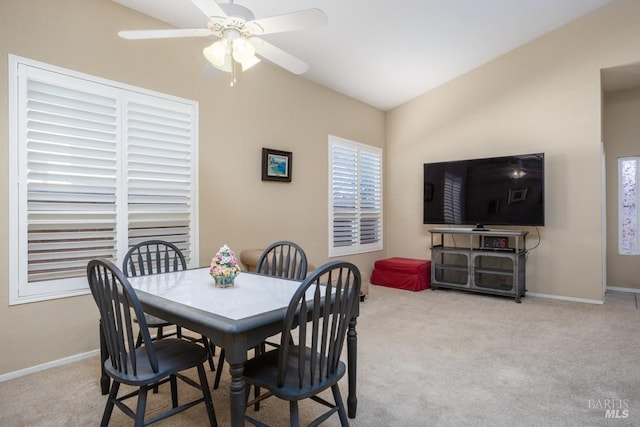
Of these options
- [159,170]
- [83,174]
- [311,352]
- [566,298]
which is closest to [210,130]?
[159,170]

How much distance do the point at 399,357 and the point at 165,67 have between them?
10.8 feet

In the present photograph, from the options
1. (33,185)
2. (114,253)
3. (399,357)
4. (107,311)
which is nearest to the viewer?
(107,311)

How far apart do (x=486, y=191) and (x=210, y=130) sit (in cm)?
357

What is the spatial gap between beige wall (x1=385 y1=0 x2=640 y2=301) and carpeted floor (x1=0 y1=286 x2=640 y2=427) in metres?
0.92

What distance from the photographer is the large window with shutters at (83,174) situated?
2615 millimetres

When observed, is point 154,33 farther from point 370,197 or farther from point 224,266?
point 370,197

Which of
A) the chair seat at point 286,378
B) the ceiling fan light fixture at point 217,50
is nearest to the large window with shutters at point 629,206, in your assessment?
the chair seat at point 286,378

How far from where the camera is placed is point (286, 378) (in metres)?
1.61

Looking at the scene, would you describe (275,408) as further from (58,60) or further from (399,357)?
(58,60)

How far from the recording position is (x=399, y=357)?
2.86 meters

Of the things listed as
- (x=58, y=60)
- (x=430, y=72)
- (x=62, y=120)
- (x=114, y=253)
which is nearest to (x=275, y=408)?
(x=114, y=253)

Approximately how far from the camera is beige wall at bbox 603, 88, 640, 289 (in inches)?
196

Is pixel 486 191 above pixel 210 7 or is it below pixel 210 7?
below

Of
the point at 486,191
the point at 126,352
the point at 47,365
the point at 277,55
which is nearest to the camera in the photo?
the point at 126,352
